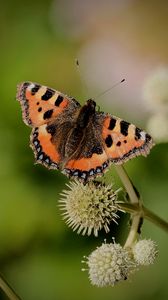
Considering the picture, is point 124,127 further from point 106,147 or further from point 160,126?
point 160,126

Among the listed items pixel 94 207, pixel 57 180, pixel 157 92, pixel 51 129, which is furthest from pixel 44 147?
pixel 57 180

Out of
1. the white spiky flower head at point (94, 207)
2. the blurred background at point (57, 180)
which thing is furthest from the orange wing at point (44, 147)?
the blurred background at point (57, 180)

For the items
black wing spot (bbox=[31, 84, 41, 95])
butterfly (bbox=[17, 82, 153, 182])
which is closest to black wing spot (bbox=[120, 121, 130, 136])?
butterfly (bbox=[17, 82, 153, 182])

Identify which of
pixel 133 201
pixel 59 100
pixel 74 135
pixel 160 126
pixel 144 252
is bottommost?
pixel 144 252

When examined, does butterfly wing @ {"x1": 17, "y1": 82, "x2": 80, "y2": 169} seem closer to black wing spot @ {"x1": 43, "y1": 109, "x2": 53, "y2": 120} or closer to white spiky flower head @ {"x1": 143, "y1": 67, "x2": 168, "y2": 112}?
black wing spot @ {"x1": 43, "y1": 109, "x2": 53, "y2": 120}

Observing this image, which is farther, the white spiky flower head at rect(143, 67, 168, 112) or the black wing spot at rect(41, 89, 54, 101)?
the white spiky flower head at rect(143, 67, 168, 112)

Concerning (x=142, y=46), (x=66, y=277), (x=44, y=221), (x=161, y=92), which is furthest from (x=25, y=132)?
(x=142, y=46)
